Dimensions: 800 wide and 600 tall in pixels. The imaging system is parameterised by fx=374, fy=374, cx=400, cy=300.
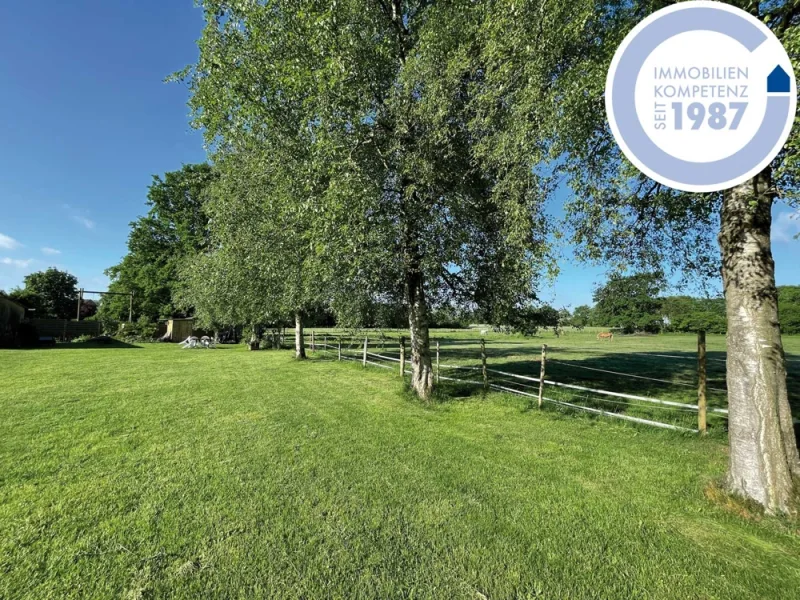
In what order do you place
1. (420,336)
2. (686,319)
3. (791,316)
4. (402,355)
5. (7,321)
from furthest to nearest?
(686,319)
(791,316)
(7,321)
(402,355)
(420,336)

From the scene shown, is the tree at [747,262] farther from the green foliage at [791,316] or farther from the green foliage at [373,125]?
the green foliage at [791,316]

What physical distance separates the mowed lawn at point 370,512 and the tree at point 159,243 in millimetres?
30385

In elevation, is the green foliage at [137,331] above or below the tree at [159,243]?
below

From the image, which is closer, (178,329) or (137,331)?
(137,331)

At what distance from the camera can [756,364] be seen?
3436 millimetres

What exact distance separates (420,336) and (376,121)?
4.36 meters

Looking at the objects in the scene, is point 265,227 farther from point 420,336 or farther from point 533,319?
point 533,319

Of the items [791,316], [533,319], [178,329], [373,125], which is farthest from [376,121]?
[791,316]

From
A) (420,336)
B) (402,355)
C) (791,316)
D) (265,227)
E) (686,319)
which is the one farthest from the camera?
(686,319)

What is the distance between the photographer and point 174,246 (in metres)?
33.9

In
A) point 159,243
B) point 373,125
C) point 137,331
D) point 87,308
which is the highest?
point 159,243

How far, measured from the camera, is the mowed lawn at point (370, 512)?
2445 mm

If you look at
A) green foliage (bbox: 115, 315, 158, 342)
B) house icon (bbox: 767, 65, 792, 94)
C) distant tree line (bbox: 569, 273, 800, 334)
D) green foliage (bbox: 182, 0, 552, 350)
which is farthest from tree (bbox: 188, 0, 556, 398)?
green foliage (bbox: 115, 315, 158, 342)

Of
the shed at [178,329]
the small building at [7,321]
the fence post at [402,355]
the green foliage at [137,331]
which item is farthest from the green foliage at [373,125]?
the green foliage at [137,331]
